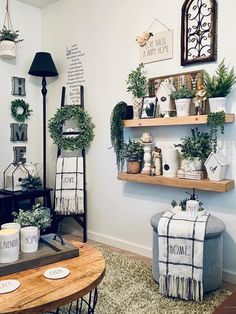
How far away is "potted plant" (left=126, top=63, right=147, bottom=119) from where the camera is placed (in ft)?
8.79

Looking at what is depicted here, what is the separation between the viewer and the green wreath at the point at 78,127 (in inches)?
123

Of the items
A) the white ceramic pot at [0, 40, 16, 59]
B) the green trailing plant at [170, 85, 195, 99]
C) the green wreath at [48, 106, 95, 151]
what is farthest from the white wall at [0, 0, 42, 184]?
the green trailing plant at [170, 85, 195, 99]

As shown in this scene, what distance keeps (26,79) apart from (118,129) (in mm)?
1508

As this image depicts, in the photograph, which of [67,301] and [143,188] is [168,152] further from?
[67,301]

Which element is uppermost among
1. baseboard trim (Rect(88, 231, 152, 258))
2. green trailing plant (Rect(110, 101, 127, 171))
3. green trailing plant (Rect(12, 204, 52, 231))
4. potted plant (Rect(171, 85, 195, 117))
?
potted plant (Rect(171, 85, 195, 117))

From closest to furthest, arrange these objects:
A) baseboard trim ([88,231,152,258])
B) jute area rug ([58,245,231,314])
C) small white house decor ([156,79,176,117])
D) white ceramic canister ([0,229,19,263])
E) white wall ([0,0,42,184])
Result: white ceramic canister ([0,229,19,263]) → jute area rug ([58,245,231,314]) → small white house decor ([156,79,176,117]) → baseboard trim ([88,231,152,258]) → white wall ([0,0,42,184])

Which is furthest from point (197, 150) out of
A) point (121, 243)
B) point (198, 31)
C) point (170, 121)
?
point (121, 243)

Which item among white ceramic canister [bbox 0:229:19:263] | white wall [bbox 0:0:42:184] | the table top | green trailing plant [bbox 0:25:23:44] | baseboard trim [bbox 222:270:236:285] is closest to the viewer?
the table top

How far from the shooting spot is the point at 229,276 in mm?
2316

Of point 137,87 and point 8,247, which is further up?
point 137,87

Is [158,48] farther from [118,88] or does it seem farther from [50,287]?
[50,287]

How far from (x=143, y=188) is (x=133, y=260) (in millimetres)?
637

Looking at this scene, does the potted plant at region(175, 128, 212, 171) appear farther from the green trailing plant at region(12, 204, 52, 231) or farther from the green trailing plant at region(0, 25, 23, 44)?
the green trailing plant at region(0, 25, 23, 44)

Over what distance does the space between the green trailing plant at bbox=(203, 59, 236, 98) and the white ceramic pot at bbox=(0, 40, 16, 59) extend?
2.09 m
